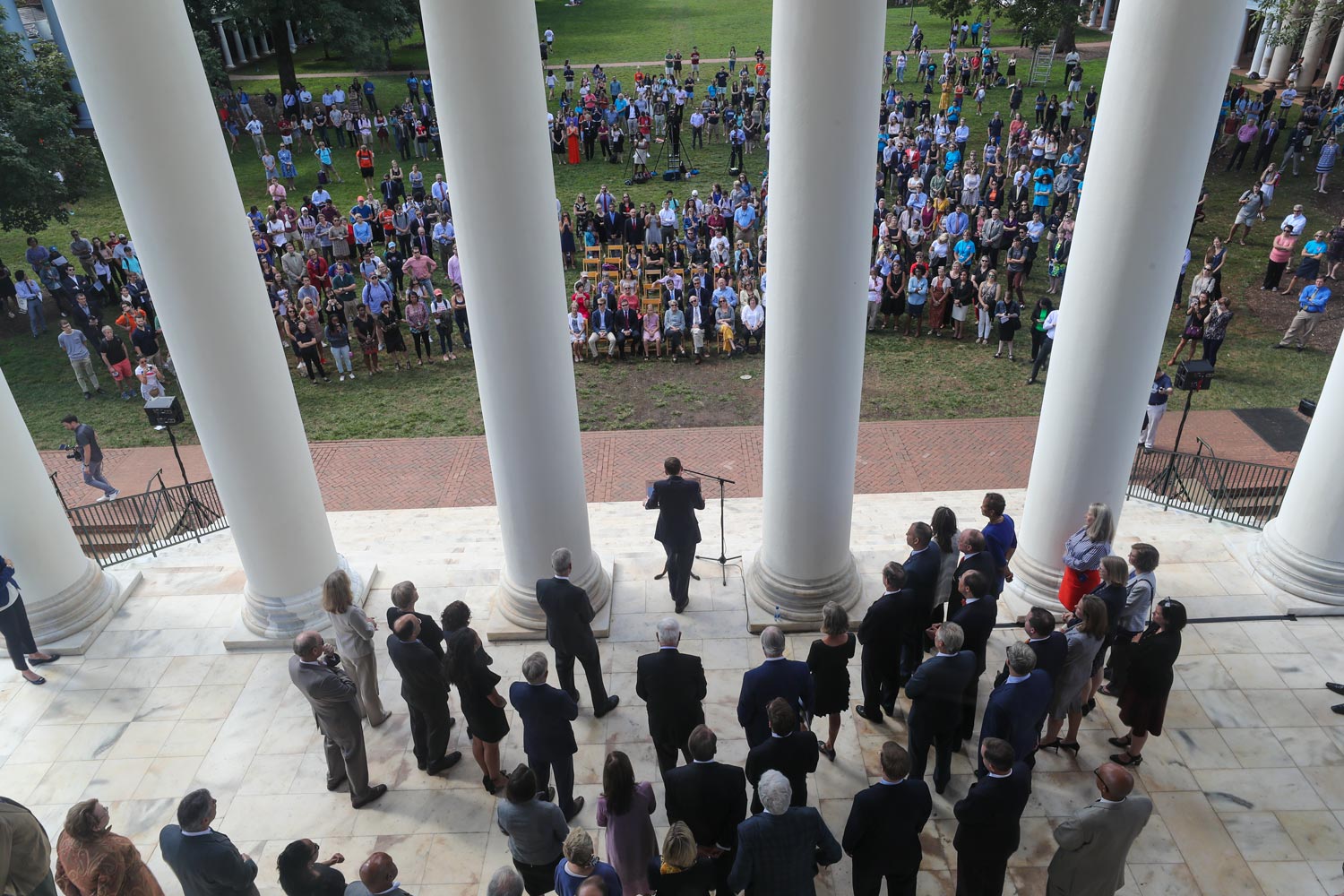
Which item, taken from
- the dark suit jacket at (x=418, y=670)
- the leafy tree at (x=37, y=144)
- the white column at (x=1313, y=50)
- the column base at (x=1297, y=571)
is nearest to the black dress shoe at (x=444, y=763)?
the dark suit jacket at (x=418, y=670)

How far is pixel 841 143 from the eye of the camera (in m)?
8.23

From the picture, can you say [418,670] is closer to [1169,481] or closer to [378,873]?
[378,873]

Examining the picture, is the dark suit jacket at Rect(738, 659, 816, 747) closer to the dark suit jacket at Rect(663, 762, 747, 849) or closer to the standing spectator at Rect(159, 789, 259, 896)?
the dark suit jacket at Rect(663, 762, 747, 849)

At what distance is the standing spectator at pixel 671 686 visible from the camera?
7750 mm

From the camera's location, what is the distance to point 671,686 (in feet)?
25.6

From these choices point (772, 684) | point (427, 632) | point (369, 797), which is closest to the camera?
point (772, 684)

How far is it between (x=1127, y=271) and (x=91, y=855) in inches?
394

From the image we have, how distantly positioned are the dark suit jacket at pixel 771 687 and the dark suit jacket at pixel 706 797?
103cm

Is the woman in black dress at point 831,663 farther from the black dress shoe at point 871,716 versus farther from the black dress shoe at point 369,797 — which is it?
the black dress shoe at point 369,797

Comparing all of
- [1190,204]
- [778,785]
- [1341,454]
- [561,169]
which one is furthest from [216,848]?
[561,169]

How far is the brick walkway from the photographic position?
17453mm

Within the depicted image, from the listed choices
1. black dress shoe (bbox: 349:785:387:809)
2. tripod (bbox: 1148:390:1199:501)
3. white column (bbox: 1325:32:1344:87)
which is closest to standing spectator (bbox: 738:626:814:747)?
black dress shoe (bbox: 349:785:387:809)

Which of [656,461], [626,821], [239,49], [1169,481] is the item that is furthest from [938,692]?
[239,49]

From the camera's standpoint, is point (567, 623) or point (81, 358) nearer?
point (567, 623)
